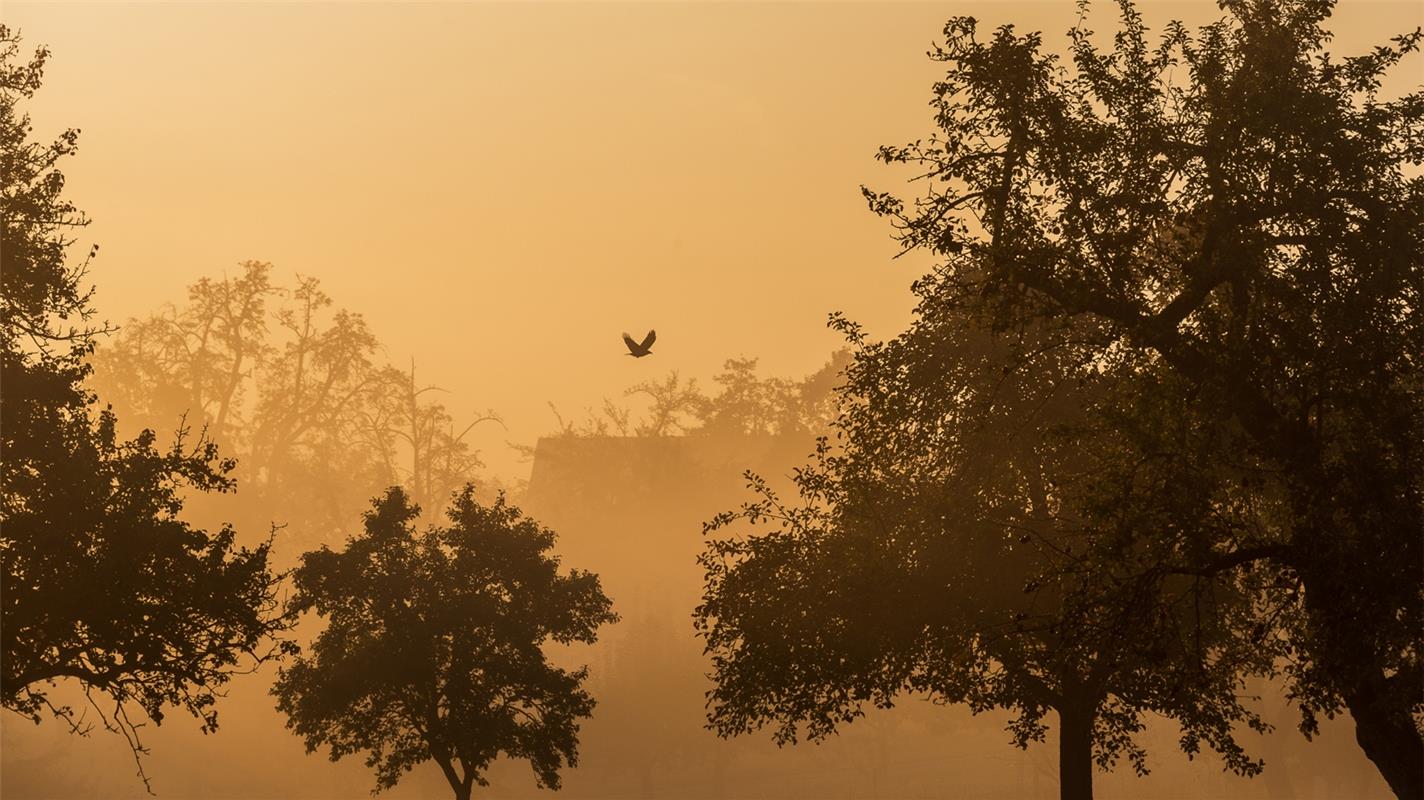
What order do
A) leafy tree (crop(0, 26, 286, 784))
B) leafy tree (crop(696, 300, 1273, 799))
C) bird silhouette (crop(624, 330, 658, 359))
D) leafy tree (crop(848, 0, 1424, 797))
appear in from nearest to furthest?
leafy tree (crop(848, 0, 1424, 797)) → leafy tree (crop(0, 26, 286, 784)) → leafy tree (crop(696, 300, 1273, 799)) → bird silhouette (crop(624, 330, 658, 359))

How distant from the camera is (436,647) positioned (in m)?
36.7

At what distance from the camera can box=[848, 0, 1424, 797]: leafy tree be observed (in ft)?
53.1

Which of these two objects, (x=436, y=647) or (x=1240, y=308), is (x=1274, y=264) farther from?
(x=436, y=647)

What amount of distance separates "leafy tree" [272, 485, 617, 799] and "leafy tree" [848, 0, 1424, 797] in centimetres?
2188

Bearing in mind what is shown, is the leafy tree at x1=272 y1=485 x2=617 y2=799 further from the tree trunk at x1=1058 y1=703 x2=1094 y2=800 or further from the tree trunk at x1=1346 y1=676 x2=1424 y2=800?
the tree trunk at x1=1346 y1=676 x2=1424 y2=800

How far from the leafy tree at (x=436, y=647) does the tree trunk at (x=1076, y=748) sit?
14.7 meters

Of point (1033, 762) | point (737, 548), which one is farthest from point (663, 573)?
point (737, 548)

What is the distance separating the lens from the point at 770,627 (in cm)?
2686

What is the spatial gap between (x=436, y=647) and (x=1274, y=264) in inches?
1002

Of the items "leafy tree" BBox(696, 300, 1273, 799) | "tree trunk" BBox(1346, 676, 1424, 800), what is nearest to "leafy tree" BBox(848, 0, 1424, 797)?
"tree trunk" BBox(1346, 676, 1424, 800)

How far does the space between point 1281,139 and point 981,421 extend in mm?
5870

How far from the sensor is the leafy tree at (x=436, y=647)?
35.7 m

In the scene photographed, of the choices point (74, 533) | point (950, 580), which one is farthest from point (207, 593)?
point (950, 580)

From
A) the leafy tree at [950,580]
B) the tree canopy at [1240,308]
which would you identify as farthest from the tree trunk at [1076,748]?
the tree canopy at [1240,308]
